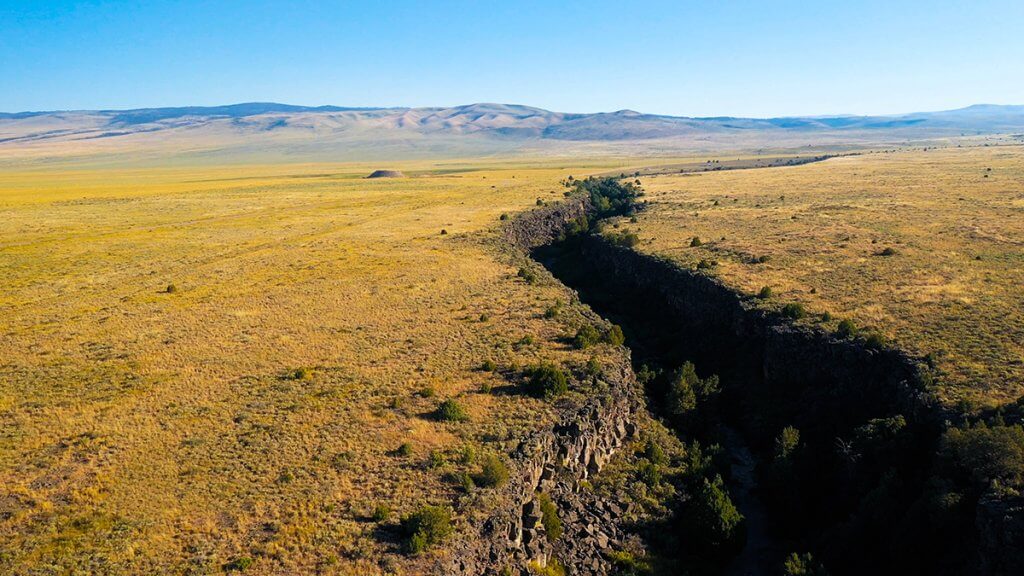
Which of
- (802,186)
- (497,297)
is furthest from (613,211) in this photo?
(497,297)

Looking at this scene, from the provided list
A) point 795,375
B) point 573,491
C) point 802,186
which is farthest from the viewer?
point 802,186

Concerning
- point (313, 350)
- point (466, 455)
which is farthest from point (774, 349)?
point (313, 350)

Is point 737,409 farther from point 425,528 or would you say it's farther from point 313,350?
point 313,350

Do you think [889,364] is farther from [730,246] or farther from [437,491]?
[730,246]

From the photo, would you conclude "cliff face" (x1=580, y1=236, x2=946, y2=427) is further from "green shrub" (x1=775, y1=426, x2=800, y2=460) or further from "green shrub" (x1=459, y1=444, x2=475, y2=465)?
"green shrub" (x1=459, y1=444, x2=475, y2=465)

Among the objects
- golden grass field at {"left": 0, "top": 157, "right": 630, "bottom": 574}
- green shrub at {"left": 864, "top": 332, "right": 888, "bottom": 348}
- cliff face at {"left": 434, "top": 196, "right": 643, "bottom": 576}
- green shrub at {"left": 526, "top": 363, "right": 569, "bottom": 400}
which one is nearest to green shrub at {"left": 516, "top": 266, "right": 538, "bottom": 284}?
golden grass field at {"left": 0, "top": 157, "right": 630, "bottom": 574}

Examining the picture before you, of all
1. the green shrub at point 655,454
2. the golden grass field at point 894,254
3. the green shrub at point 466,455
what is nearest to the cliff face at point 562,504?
the green shrub at point 655,454

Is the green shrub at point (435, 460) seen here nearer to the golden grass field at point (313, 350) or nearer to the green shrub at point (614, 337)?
the golden grass field at point (313, 350)
